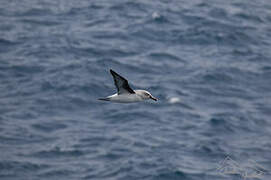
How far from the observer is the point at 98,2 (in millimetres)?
60500

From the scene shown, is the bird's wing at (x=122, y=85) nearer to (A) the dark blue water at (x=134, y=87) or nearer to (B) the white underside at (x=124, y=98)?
(B) the white underside at (x=124, y=98)

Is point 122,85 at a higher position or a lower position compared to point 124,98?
higher

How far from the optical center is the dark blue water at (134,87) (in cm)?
3769

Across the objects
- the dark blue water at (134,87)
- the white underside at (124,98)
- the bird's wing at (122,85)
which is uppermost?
the bird's wing at (122,85)

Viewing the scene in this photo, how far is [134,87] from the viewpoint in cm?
4294

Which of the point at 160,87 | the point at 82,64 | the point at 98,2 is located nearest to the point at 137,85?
the point at 160,87

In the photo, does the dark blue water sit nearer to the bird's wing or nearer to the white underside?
the white underside

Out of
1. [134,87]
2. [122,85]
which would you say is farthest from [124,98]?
[134,87]

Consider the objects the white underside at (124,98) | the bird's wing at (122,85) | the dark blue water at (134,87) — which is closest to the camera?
the bird's wing at (122,85)

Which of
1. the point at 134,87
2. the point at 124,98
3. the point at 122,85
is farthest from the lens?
the point at 134,87

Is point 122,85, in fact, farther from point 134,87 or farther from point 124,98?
point 134,87

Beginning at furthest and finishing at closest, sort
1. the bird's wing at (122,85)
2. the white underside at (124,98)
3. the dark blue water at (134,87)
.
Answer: the dark blue water at (134,87), the white underside at (124,98), the bird's wing at (122,85)

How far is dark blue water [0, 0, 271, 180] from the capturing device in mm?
37688

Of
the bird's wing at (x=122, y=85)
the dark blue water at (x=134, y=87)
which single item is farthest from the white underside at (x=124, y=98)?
the dark blue water at (x=134, y=87)
